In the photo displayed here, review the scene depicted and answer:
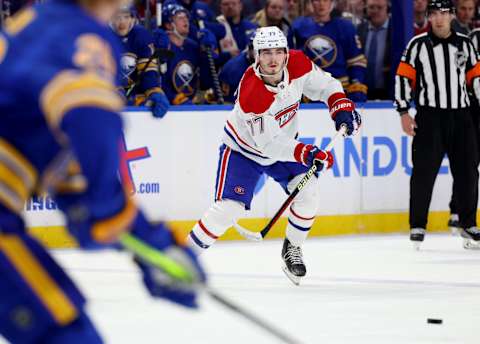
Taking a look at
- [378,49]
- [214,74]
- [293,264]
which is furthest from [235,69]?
[293,264]

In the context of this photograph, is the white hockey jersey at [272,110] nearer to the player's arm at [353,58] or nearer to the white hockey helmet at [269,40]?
the white hockey helmet at [269,40]

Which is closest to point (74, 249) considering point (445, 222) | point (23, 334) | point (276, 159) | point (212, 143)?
point (212, 143)

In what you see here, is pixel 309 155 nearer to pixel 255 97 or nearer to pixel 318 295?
pixel 255 97

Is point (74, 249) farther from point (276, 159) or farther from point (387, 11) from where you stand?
point (387, 11)

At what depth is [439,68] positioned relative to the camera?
6.81 meters

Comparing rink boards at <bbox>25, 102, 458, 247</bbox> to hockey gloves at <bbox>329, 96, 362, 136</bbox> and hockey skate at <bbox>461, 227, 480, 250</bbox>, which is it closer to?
hockey skate at <bbox>461, 227, 480, 250</bbox>

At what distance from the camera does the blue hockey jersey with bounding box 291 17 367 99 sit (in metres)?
7.45

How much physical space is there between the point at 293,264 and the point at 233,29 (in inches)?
97.2

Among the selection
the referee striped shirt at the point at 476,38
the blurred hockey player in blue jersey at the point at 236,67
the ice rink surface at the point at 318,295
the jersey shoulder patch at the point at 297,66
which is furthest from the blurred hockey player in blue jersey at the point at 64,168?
the referee striped shirt at the point at 476,38

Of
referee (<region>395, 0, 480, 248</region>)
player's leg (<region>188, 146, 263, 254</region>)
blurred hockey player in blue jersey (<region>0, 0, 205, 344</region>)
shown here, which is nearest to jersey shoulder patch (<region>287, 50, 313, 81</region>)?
player's leg (<region>188, 146, 263, 254</region>)

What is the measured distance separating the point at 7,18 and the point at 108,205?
16.4 feet

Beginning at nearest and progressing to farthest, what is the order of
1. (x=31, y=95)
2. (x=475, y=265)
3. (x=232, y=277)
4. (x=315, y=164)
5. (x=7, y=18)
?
(x=31, y=95) → (x=315, y=164) → (x=232, y=277) → (x=475, y=265) → (x=7, y=18)

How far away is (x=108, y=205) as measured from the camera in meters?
1.87

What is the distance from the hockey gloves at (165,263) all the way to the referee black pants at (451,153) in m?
4.94
